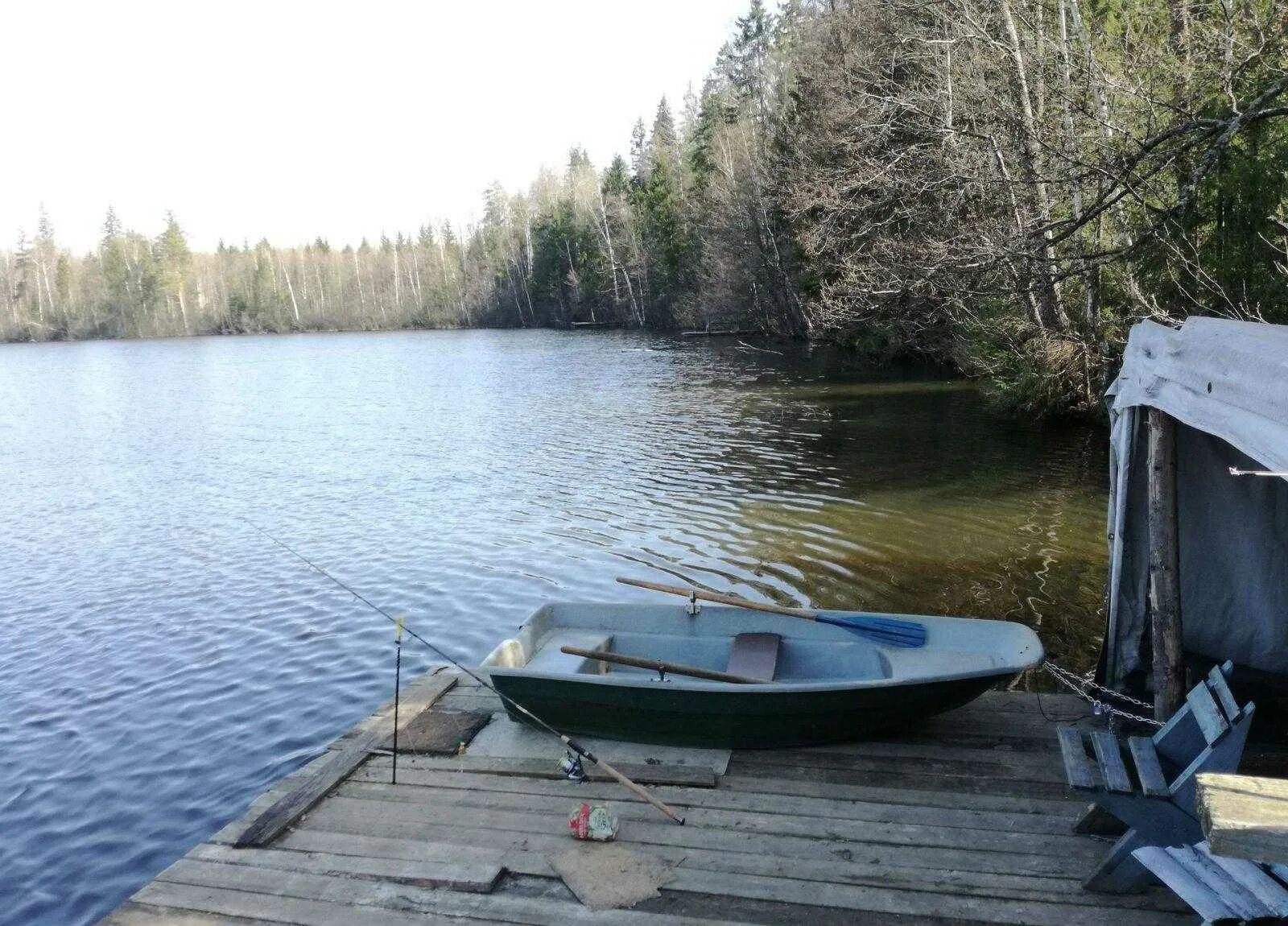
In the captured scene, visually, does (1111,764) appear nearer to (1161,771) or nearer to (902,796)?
(1161,771)

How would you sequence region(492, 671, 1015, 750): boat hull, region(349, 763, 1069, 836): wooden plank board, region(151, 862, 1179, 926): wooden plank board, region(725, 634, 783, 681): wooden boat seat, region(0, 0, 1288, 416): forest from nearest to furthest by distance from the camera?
region(151, 862, 1179, 926): wooden plank board
region(349, 763, 1069, 836): wooden plank board
region(492, 671, 1015, 750): boat hull
region(725, 634, 783, 681): wooden boat seat
region(0, 0, 1288, 416): forest

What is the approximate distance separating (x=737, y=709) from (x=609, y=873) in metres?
1.58

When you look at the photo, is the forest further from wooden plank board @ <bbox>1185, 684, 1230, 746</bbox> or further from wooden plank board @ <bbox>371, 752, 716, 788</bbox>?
wooden plank board @ <bbox>371, 752, 716, 788</bbox>

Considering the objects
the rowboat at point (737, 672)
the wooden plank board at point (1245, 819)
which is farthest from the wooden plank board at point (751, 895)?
the wooden plank board at point (1245, 819)

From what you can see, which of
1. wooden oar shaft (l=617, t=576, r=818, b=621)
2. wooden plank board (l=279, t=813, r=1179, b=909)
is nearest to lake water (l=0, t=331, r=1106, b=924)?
wooden plank board (l=279, t=813, r=1179, b=909)

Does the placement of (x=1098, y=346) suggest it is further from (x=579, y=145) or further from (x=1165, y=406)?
(x=579, y=145)

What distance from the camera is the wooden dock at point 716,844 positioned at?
4.87m

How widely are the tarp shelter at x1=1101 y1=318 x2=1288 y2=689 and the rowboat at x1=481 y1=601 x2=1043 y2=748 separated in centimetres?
76

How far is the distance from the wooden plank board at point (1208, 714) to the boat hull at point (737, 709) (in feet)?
4.98

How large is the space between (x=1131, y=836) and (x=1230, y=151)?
42.5 feet

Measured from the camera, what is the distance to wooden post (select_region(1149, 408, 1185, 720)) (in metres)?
6.07

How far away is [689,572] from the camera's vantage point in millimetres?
12711

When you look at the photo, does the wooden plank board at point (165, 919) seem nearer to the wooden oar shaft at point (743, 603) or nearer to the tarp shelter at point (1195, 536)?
the wooden oar shaft at point (743, 603)

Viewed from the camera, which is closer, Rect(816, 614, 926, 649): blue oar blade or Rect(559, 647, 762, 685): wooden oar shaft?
Rect(559, 647, 762, 685): wooden oar shaft
